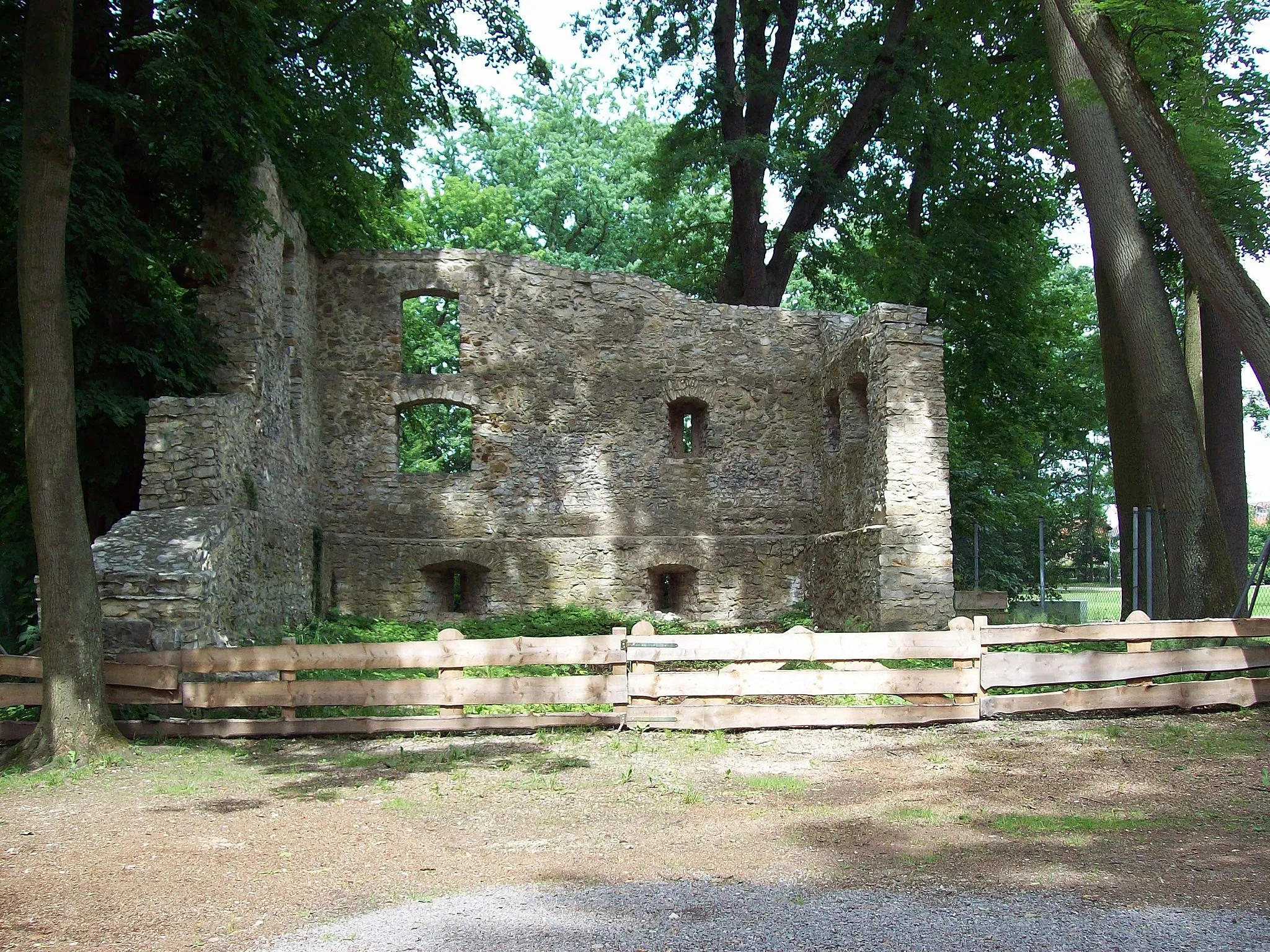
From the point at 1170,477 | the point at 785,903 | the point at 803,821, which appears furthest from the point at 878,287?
the point at 785,903

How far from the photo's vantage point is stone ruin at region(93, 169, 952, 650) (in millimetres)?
13461

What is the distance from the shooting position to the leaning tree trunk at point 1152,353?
1121cm

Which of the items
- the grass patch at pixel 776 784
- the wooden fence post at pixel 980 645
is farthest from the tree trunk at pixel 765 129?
the grass patch at pixel 776 784

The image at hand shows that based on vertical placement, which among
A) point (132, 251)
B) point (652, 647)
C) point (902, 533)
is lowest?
point (652, 647)

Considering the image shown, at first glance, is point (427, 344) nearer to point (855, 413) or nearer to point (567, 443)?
point (567, 443)

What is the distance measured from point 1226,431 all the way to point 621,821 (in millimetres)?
11428

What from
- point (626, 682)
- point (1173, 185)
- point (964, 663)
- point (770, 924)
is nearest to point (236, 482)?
point (626, 682)

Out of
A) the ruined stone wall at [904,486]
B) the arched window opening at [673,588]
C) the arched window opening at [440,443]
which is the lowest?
the arched window opening at [673,588]

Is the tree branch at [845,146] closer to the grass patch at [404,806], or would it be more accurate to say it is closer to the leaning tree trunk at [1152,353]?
the leaning tree trunk at [1152,353]

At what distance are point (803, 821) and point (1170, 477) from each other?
730 centimetres

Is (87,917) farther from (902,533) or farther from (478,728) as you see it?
(902,533)

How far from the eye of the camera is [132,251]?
10305mm

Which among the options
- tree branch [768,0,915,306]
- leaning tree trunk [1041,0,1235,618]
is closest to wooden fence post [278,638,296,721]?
leaning tree trunk [1041,0,1235,618]

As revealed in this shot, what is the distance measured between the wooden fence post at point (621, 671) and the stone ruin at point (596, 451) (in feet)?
18.1
